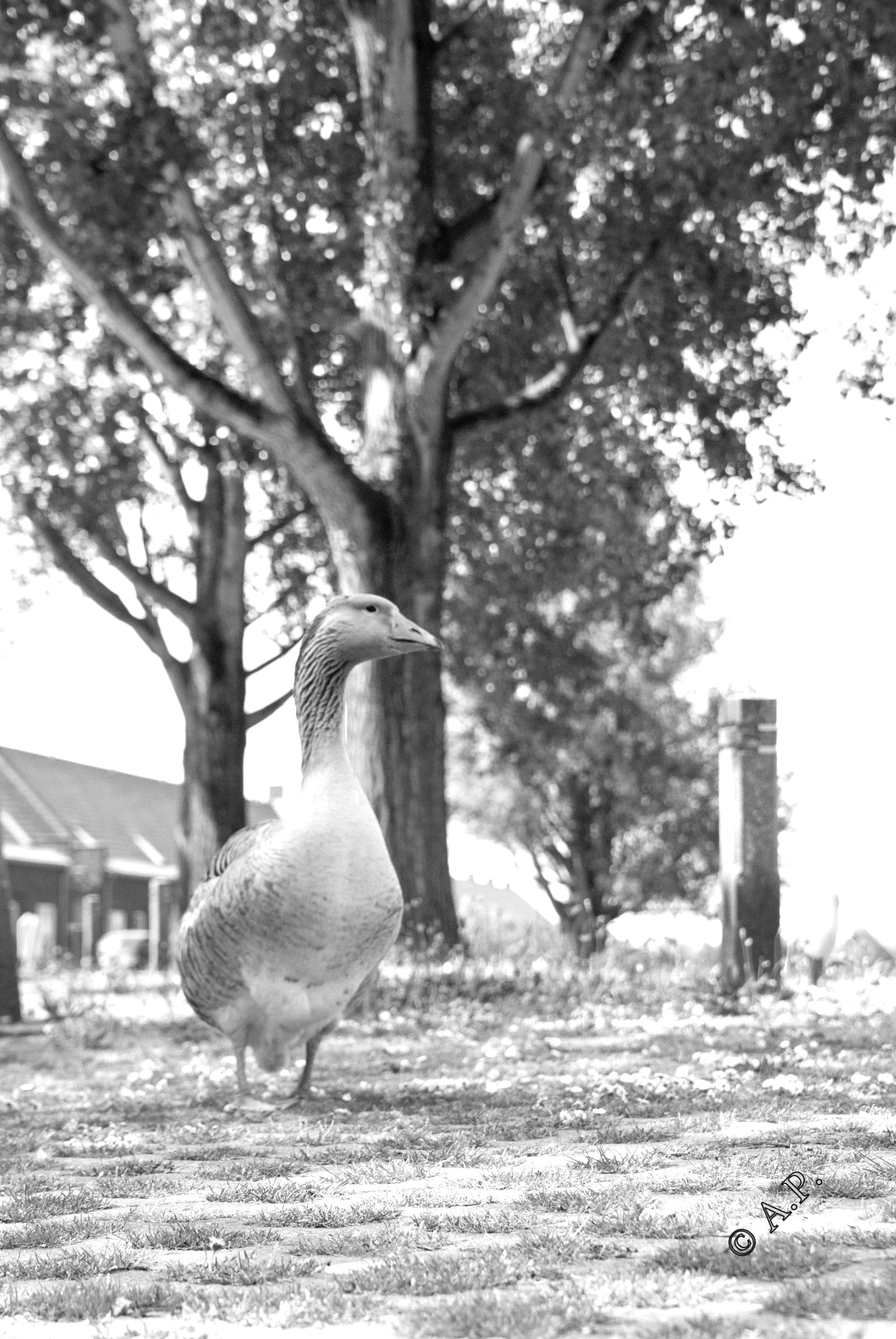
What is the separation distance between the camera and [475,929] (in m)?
16.9

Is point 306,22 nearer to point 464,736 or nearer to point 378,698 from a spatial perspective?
point 378,698

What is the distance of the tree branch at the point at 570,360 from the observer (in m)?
16.1

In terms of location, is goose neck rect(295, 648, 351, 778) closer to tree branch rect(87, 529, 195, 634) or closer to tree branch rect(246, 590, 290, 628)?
tree branch rect(87, 529, 195, 634)

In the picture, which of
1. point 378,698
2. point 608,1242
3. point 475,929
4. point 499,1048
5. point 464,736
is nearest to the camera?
point 608,1242

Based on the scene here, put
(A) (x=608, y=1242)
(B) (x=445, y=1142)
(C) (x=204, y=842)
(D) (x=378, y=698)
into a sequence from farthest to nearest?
(C) (x=204, y=842) → (D) (x=378, y=698) → (B) (x=445, y=1142) → (A) (x=608, y=1242)

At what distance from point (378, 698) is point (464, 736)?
30458 mm

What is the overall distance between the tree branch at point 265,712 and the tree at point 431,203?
897 centimetres

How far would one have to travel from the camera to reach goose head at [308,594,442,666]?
7.41 m

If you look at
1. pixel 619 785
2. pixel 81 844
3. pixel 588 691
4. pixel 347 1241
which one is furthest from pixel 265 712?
pixel 81 844

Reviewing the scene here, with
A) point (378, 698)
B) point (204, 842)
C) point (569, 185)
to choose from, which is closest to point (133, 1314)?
point (378, 698)

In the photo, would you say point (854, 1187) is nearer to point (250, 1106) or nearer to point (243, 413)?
point (250, 1106)

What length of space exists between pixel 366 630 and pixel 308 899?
57.2 inches

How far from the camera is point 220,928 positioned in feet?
23.2

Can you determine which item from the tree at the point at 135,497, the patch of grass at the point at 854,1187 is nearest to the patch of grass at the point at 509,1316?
the patch of grass at the point at 854,1187
